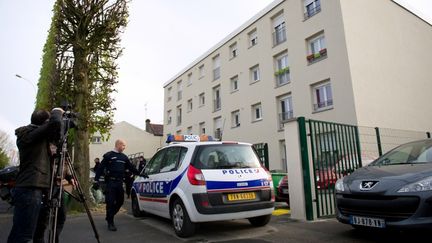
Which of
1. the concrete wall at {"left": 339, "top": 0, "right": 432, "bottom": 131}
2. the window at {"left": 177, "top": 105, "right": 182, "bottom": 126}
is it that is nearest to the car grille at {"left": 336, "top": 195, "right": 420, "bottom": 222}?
the concrete wall at {"left": 339, "top": 0, "right": 432, "bottom": 131}

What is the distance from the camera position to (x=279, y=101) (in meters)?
22.0

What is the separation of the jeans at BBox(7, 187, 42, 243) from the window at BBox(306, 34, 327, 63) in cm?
1769

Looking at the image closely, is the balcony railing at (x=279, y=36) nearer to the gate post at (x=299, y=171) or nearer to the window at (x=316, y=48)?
the window at (x=316, y=48)

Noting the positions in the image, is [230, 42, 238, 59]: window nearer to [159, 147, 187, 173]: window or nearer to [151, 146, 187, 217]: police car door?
[159, 147, 187, 173]: window

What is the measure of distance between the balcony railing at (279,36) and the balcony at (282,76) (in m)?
2.03

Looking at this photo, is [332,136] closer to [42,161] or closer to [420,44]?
[42,161]

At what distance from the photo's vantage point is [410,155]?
225 inches

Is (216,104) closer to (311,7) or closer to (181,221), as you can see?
→ (311,7)

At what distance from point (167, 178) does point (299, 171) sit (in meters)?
2.94

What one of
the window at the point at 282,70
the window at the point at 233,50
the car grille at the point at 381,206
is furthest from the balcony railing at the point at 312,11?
the car grille at the point at 381,206

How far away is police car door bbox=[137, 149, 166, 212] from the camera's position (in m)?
7.16

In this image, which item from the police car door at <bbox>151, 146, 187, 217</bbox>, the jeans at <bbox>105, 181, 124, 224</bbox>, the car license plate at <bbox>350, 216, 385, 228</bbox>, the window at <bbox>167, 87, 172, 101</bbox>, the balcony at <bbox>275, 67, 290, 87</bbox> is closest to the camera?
the car license plate at <bbox>350, 216, 385, 228</bbox>

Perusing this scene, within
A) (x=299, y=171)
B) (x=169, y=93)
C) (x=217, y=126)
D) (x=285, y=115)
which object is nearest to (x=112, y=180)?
(x=299, y=171)

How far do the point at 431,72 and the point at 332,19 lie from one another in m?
9.16
